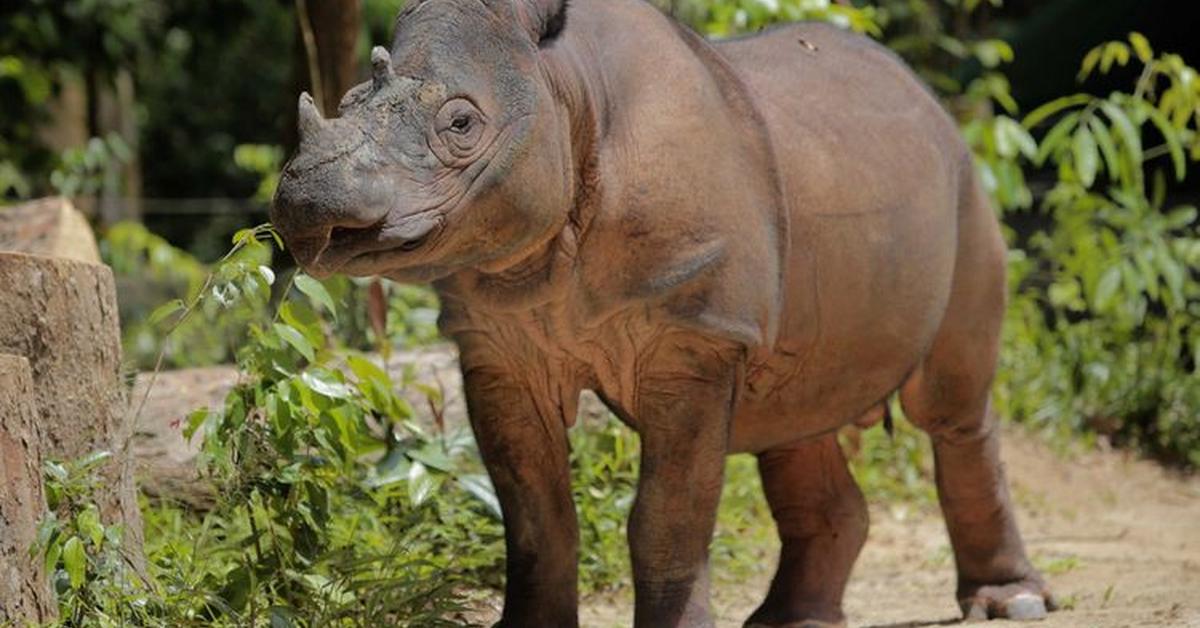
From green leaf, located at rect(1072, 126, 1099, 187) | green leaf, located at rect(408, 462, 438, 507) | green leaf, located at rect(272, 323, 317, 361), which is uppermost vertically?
green leaf, located at rect(272, 323, 317, 361)

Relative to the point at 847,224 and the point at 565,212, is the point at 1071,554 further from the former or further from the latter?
the point at 565,212

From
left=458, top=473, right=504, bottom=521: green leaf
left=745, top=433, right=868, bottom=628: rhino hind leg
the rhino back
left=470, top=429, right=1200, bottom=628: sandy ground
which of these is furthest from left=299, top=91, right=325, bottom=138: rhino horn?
left=470, top=429, right=1200, bottom=628: sandy ground

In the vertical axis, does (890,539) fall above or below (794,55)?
below

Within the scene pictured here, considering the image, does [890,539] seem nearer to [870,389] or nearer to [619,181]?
[870,389]

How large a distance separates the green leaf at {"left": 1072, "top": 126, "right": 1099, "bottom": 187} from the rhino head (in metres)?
4.02

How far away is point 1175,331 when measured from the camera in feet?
29.3

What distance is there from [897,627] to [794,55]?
159cm

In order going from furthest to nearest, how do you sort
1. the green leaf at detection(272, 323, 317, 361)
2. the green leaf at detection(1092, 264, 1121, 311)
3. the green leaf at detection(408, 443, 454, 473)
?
the green leaf at detection(1092, 264, 1121, 311) → the green leaf at detection(408, 443, 454, 473) → the green leaf at detection(272, 323, 317, 361)

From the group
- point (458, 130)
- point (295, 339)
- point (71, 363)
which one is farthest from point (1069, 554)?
point (458, 130)

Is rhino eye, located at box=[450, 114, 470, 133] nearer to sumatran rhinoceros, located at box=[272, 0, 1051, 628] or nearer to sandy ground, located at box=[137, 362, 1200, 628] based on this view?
sumatran rhinoceros, located at box=[272, 0, 1051, 628]

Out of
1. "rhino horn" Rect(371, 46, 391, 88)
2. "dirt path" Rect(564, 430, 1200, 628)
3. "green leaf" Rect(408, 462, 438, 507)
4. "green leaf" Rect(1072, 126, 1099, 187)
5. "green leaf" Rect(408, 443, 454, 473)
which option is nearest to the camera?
"rhino horn" Rect(371, 46, 391, 88)

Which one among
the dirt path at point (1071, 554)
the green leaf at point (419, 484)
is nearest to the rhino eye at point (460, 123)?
the green leaf at point (419, 484)

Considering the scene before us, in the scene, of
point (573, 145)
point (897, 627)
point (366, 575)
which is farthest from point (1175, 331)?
point (573, 145)

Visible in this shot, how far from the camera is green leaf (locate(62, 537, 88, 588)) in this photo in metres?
4.12
